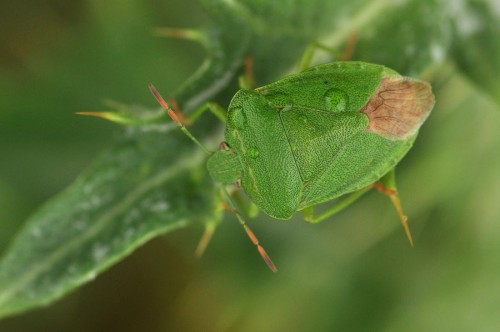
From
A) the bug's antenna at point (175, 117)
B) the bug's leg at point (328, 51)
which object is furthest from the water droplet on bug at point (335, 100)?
the bug's antenna at point (175, 117)

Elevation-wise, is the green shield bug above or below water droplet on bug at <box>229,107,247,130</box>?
below

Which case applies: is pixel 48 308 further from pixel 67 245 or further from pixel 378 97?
pixel 378 97

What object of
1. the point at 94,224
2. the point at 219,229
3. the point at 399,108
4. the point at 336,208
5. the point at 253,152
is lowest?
the point at 219,229

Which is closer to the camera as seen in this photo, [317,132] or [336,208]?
[317,132]

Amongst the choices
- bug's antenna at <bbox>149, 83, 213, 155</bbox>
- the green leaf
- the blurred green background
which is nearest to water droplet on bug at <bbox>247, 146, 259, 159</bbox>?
bug's antenna at <bbox>149, 83, 213, 155</bbox>

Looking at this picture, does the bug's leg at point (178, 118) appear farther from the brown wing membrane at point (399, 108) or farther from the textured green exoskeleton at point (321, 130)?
the brown wing membrane at point (399, 108)

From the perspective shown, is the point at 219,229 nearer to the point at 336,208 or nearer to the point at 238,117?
the point at 336,208

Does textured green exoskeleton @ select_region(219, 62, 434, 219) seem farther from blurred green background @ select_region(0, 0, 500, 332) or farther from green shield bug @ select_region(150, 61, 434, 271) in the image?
Result: blurred green background @ select_region(0, 0, 500, 332)

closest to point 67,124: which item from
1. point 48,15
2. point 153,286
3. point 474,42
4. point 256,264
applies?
point 48,15

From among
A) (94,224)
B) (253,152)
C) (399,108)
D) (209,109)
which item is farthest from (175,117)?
(399,108)
